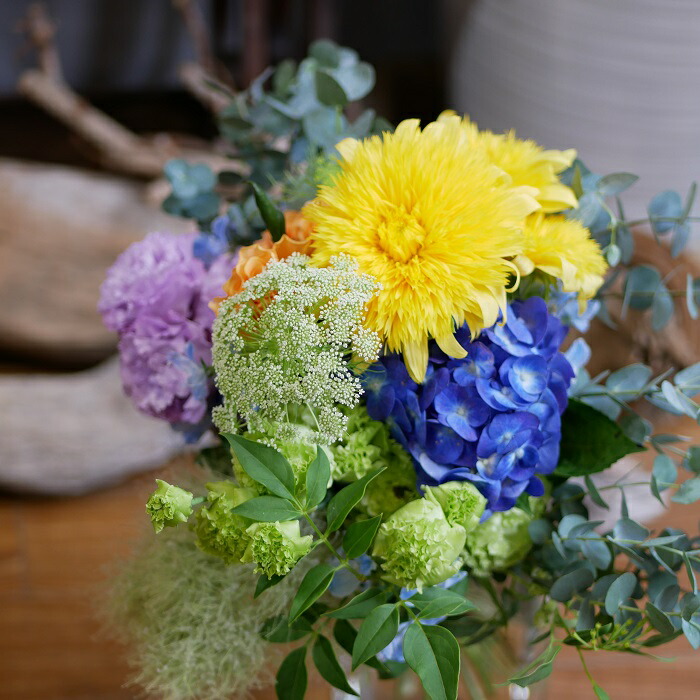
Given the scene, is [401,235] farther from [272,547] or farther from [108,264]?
[108,264]

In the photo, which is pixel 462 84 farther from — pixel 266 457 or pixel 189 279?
pixel 266 457

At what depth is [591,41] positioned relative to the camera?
2.62 ft

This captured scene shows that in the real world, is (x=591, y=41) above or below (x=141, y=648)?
above

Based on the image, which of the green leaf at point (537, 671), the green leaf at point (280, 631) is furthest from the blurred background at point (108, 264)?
the green leaf at point (537, 671)

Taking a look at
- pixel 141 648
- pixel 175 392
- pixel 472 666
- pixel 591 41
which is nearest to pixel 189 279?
pixel 175 392

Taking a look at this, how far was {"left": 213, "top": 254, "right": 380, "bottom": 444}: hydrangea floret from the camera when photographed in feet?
0.93

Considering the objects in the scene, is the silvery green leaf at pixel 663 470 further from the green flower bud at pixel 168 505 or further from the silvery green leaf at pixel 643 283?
the green flower bud at pixel 168 505

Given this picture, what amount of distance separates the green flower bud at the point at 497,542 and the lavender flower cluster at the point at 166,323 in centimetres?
13

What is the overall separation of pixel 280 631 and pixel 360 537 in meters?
0.09

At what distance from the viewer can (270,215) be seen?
353mm

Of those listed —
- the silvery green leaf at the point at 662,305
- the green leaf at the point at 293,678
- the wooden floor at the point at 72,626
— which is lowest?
the wooden floor at the point at 72,626

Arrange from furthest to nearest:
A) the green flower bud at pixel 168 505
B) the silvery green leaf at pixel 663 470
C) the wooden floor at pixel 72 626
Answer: the wooden floor at pixel 72 626 < the silvery green leaf at pixel 663 470 < the green flower bud at pixel 168 505

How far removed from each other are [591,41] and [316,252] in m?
0.60

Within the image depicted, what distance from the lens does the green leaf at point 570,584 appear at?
355mm
